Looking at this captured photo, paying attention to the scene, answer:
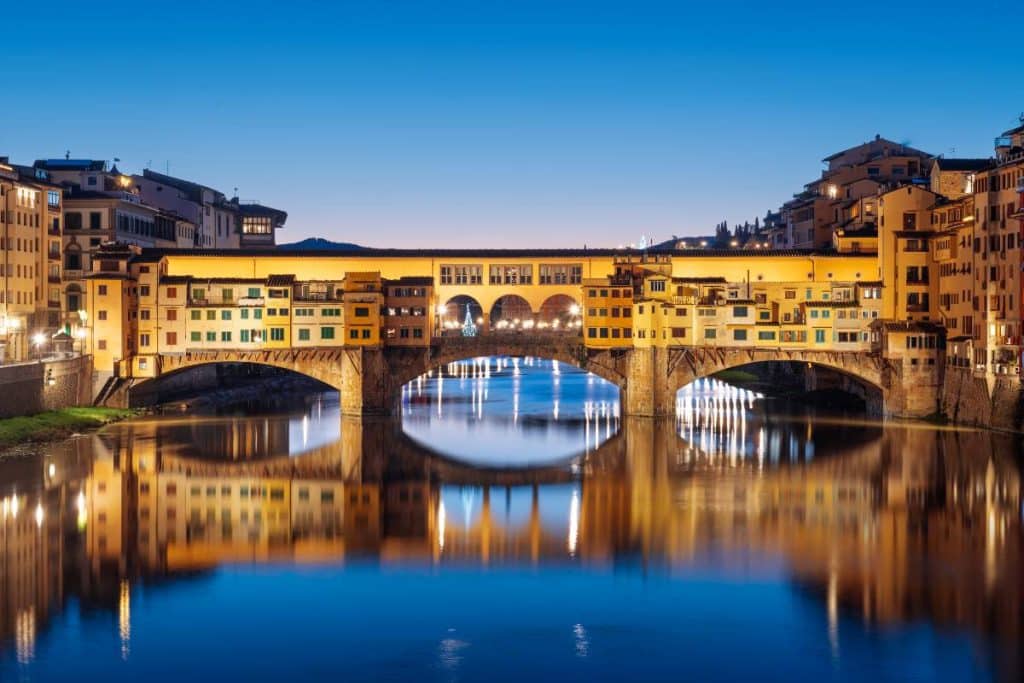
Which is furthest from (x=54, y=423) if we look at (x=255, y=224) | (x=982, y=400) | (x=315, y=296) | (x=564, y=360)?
(x=255, y=224)

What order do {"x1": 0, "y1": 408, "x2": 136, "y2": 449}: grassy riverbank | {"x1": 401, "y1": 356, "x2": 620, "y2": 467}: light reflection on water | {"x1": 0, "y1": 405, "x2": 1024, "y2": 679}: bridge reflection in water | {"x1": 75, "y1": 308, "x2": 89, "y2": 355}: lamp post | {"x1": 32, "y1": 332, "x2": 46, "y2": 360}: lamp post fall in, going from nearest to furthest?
{"x1": 0, "y1": 405, "x2": 1024, "y2": 679}: bridge reflection in water, {"x1": 0, "y1": 408, "x2": 136, "y2": 449}: grassy riverbank, {"x1": 401, "y1": 356, "x2": 620, "y2": 467}: light reflection on water, {"x1": 75, "y1": 308, "x2": 89, "y2": 355}: lamp post, {"x1": 32, "y1": 332, "x2": 46, "y2": 360}: lamp post

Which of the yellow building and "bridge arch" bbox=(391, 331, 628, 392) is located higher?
the yellow building

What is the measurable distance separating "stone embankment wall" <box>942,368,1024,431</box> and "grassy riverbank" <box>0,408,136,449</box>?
34.0 m

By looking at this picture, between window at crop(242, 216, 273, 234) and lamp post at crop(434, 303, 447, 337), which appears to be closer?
lamp post at crop(434, 303, 447, 337)

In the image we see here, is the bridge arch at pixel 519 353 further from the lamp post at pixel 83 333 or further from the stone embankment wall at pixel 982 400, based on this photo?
the lamp post at pixel 83 333

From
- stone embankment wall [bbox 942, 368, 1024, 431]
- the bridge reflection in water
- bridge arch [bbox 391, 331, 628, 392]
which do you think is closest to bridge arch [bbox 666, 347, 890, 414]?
bridge arch [bbox 391, 331, 628, 392]

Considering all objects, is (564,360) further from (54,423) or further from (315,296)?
(54,423)

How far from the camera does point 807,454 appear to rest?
45.2 meters

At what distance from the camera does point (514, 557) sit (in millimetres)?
30125

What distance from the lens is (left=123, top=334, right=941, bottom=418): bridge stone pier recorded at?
55406mm

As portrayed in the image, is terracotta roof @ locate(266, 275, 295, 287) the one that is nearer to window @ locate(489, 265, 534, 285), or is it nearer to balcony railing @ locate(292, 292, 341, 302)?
balcony railing @ locate(292, 292, 341, 302)

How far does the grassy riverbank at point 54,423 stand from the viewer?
4472cm

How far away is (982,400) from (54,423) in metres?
34.8

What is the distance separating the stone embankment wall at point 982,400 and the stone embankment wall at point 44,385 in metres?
35.6
